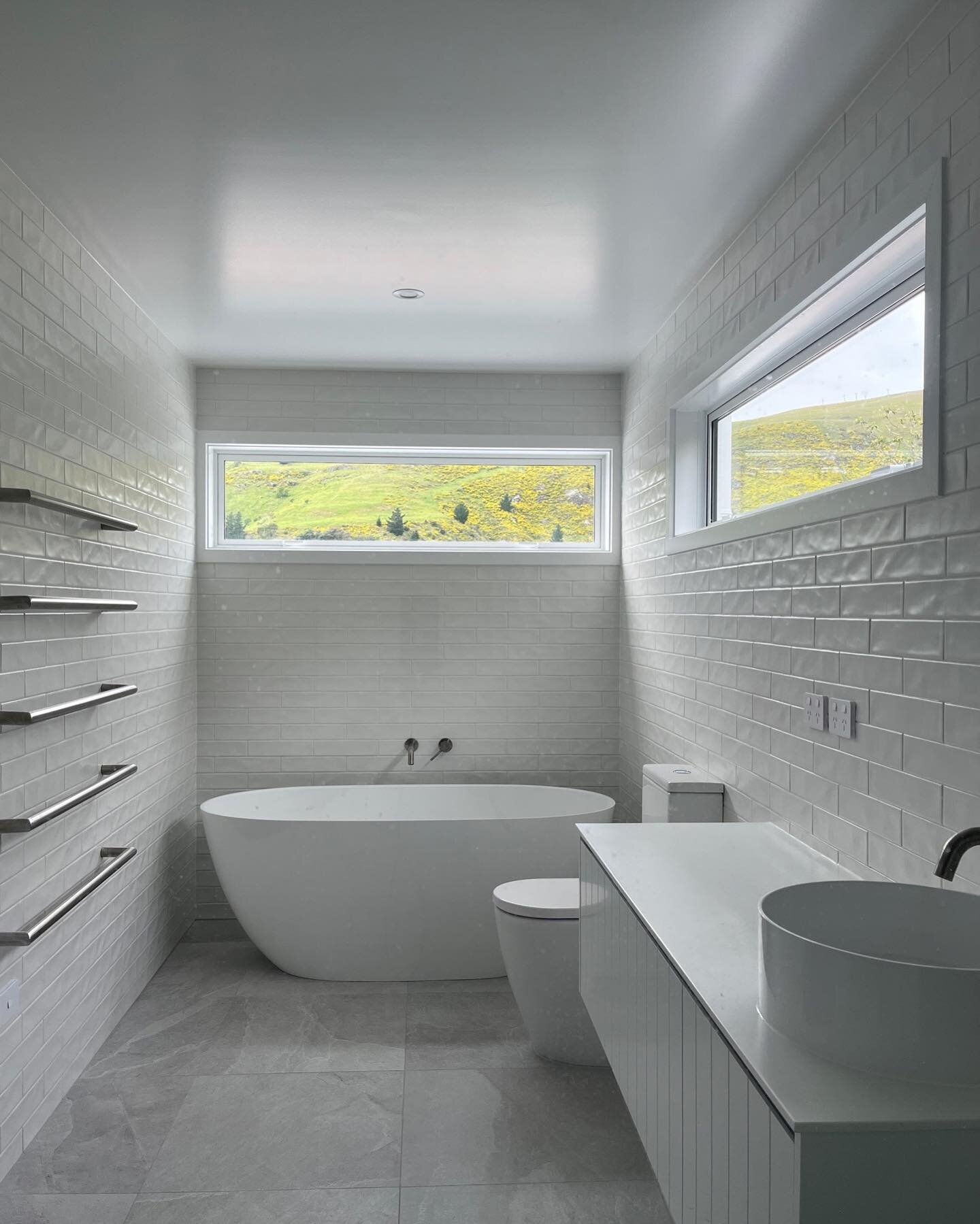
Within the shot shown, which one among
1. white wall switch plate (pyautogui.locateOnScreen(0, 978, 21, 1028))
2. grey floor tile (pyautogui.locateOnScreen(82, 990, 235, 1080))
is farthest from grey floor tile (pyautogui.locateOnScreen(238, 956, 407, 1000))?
white wall switch plate (pyautogui.locateOnScreen(0, 978, 21, 1028))

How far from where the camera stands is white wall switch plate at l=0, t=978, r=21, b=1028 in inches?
105

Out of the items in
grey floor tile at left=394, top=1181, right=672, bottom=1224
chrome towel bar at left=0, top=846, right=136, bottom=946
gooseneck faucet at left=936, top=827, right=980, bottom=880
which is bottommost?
grey floor tile at left=394, top=1181, right=672, bottom=1224

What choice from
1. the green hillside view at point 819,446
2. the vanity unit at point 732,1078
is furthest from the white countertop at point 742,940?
the green hillside view at point 819,446

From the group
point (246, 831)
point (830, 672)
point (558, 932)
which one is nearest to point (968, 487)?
point (830, 672)

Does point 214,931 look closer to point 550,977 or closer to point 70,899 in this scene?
point 70,899

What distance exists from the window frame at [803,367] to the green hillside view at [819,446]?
6 centimetres

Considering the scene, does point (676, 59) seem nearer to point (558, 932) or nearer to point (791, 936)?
point (791, 936)

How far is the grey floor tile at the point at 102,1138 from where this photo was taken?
2.67 metres

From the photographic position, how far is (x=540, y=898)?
348 cm

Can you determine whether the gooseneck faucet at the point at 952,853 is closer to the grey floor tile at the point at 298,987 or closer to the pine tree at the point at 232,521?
the grey floor tile at the point at 298,987

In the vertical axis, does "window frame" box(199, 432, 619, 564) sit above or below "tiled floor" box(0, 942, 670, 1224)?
above

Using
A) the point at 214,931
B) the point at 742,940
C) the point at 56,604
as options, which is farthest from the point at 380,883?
the point at 742,940

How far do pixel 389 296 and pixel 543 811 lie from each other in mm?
2591

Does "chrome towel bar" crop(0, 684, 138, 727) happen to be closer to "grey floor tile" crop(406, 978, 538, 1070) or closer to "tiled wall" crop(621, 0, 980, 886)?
"grey floor tile" crop(406, 978, 538, 1070)
